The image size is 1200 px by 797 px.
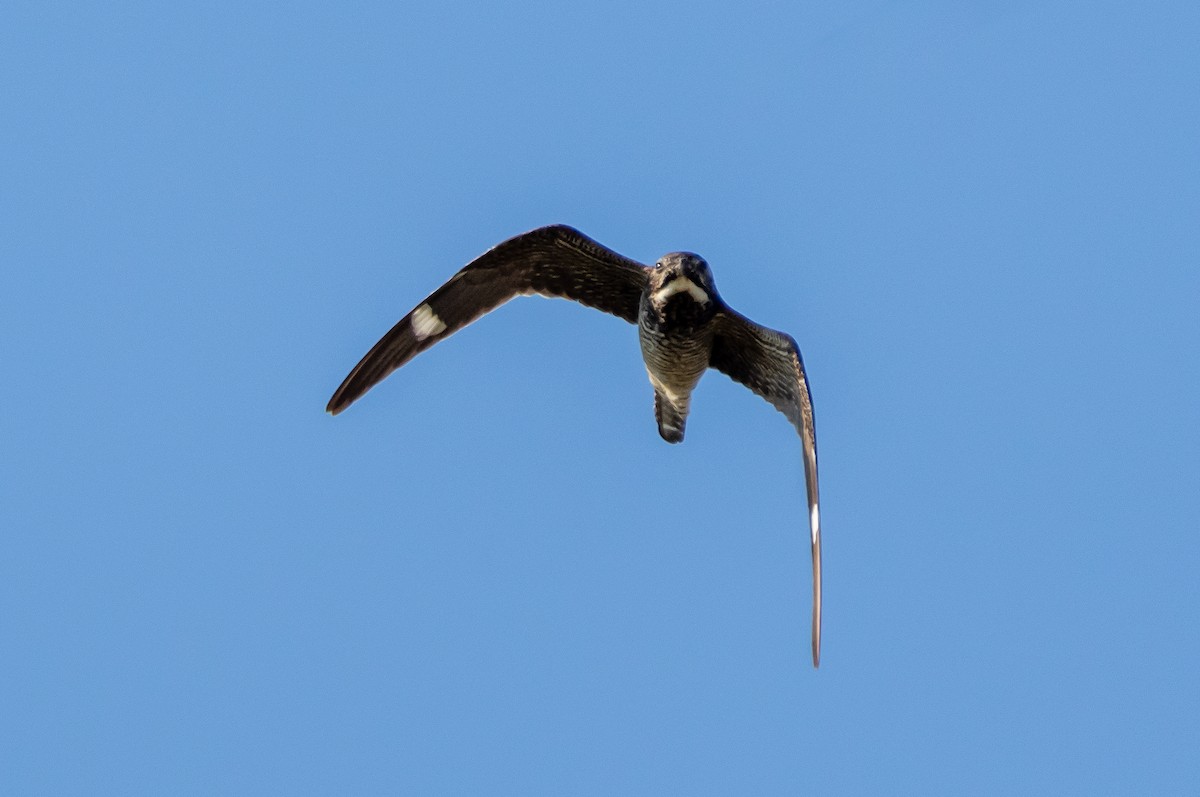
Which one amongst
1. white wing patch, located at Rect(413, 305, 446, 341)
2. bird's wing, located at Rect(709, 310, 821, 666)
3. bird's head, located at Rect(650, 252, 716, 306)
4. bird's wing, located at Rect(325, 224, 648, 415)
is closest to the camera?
bird's wing, located at Rect(709, 310, 821, 666)

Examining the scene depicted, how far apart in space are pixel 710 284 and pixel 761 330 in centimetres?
43

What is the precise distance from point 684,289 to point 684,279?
6cm

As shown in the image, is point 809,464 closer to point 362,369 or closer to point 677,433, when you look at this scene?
point 677,433

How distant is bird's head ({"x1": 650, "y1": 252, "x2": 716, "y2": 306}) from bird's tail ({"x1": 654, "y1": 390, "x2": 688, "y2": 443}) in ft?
3.67

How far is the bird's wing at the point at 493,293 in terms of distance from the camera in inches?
416

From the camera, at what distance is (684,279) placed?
9.93m

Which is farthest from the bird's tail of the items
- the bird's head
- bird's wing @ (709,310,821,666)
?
the bird's head

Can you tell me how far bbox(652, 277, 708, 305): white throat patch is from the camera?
993cm

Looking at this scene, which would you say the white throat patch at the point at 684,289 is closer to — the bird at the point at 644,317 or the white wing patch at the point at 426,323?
the bird at the point at 644,317

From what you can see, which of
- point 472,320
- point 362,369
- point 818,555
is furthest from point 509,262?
point 818,555

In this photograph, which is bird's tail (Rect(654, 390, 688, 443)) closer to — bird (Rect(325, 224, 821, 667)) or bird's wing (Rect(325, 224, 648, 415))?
bird (Rect(325, 224, 821, 667))

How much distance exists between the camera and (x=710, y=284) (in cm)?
1005

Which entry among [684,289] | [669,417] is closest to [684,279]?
[684,289]

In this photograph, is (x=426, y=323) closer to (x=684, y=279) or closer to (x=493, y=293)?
(x=493, y=293)
